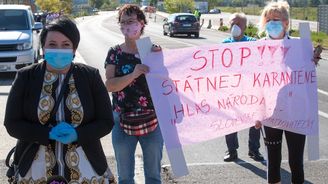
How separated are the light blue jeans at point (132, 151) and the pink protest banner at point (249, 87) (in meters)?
0.32

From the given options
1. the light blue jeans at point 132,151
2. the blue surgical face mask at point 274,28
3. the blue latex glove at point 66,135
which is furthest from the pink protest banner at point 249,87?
the blue latex glove at point 66,135

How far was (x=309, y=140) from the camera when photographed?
4.23m

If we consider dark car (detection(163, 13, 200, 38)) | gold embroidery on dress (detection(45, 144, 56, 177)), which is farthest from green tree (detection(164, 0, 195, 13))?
gold embroidery on dress (detection(45, 144, 56, 177))

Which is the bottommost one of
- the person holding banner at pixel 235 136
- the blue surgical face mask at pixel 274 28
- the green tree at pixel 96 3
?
the green tree at pixel 96 3

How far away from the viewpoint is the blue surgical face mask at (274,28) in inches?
167

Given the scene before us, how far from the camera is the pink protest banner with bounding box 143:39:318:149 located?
13.4 feet

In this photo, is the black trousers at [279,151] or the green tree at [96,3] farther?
the green tree at [96,3]

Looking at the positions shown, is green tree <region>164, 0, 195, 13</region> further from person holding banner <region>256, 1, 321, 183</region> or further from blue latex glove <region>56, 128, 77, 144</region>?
blue latex glove <region>56, 128, 77, 144</region>

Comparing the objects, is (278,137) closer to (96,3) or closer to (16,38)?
(16,38)

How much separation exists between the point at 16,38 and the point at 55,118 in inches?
462

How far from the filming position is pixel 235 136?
6273mm

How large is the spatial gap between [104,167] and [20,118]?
55 centimetres

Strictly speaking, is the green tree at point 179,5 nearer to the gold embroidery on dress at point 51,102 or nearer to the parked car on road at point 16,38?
the parked car on road at point 16,38

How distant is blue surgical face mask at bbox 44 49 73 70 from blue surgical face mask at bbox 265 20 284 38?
1927mm
